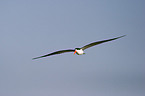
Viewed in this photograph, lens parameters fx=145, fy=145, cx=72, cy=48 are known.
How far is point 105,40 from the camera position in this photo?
16812mm

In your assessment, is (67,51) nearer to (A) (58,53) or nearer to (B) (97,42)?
(A) (58,53)

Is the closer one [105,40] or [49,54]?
[105,40]

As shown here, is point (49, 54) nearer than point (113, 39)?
No

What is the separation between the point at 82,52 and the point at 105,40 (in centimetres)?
302

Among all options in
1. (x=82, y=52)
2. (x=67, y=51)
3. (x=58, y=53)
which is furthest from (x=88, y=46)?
(x=58, y=53)

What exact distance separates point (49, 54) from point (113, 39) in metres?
7.85

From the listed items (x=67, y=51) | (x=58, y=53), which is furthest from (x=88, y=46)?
(x=58, y=53)

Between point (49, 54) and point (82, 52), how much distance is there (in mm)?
4100

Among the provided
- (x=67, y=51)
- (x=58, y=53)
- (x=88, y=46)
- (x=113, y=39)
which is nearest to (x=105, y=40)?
(x=113, y=39)

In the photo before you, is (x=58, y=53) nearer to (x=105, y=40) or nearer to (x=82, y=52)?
(x=82, y=52)

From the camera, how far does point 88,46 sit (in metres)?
17.7

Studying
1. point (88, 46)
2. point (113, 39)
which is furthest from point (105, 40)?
point (88, 46)

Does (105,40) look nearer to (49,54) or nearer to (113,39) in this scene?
(113,39)

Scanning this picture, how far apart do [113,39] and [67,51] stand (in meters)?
5.58
